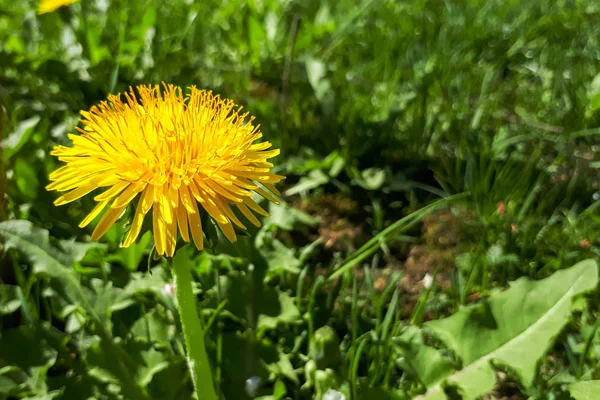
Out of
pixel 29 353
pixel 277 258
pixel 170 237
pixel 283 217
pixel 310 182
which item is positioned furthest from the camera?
pixel 310 182

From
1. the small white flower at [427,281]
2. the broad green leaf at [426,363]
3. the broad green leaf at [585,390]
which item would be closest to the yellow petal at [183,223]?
the broad green leaf at [426,363]

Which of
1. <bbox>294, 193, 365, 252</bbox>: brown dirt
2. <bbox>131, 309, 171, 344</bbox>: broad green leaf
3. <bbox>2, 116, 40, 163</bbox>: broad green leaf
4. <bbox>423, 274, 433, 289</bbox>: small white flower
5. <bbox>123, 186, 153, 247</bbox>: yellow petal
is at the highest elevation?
<bbox>2, 116, 40, 163</bbox>: broad green leaf

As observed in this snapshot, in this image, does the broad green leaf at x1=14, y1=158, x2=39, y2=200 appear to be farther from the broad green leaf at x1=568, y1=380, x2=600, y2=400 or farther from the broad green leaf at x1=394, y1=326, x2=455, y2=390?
the broad green leaf at x1=568, y1=380, x2=600, y2=400

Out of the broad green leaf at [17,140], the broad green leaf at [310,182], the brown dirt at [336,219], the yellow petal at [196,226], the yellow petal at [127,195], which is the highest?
the broad green leaf at [17,140]

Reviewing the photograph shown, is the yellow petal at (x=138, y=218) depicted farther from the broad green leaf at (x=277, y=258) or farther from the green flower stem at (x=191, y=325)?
the broad green leaf at (x=277, y=258)

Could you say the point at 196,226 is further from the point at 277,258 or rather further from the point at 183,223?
the point at 277,258

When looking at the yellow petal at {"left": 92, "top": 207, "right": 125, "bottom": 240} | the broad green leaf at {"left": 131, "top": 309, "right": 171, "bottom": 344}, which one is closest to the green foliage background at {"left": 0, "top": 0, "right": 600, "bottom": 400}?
the broad green leaf at {"left": 131, "top": 309, "right": 171, "bottom": 344}

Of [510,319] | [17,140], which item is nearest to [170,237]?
[510,319]
